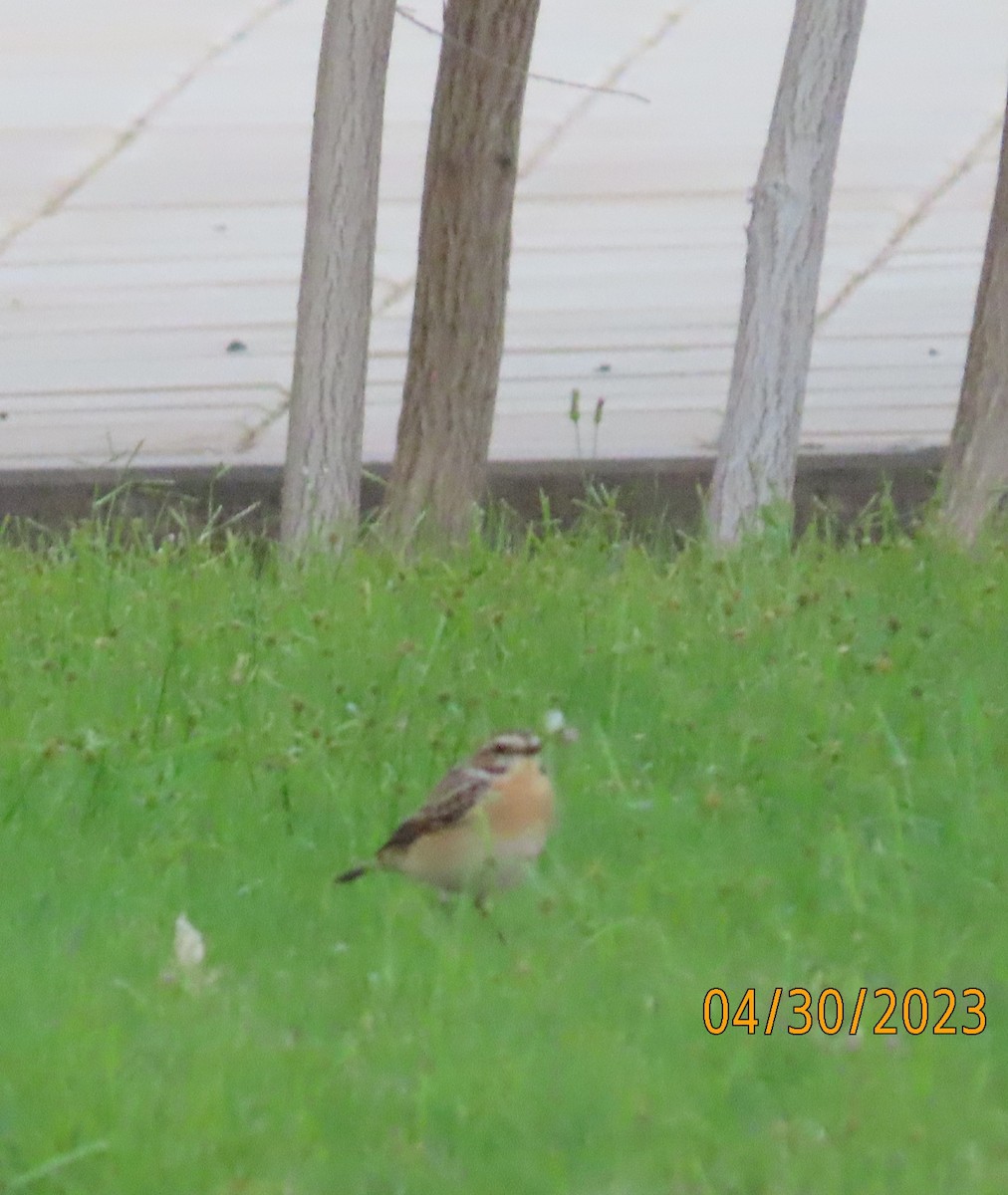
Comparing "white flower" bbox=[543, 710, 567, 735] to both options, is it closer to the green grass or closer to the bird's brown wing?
the green grass

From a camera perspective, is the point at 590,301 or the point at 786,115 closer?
the point at 786,115

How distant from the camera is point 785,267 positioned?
8.23 m

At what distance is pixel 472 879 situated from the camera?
4953 millimetres

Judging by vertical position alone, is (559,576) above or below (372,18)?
below

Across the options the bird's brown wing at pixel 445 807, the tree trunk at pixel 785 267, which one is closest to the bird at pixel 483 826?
the bird's brown wing at pixel 445 807

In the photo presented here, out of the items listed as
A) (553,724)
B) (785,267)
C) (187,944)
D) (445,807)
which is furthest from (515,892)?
(785,267)

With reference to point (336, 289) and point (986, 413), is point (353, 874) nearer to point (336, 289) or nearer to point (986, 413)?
point (336, 289)

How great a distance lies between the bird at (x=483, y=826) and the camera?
491cm

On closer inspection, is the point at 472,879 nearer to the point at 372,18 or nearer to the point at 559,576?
the point at 559,576

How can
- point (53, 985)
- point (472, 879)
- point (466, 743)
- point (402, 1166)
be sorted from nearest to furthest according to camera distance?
point (402, 1166)
point (53, 985)
point (472, 879)
point (466, 743)

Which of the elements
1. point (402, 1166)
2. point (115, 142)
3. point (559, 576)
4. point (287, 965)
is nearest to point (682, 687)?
point (559, 576)

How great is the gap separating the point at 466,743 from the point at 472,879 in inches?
37.9

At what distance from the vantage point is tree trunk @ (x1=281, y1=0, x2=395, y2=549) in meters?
8.25

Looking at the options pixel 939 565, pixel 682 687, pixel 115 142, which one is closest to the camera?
pixel 682 687
